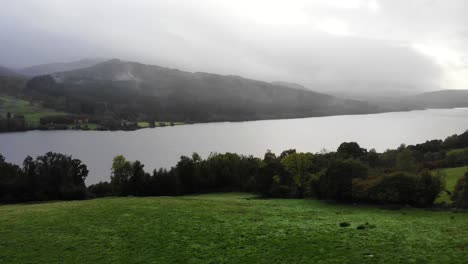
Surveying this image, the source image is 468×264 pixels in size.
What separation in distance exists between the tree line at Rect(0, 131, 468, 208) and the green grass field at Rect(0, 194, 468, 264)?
19.4 ft

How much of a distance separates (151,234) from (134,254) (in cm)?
314

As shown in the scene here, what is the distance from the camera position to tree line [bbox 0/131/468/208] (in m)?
34.8

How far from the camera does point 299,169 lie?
6019cm

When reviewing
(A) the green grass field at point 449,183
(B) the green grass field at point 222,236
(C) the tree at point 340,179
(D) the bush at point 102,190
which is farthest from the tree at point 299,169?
(D) the bush at point 102,190

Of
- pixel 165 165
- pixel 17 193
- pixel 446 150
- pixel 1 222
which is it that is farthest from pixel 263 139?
pixel 1 222

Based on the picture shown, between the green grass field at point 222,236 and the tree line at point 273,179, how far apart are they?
5900 mm

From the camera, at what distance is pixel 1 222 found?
26141 millimetres

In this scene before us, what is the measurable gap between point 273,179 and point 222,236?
40.0 metres

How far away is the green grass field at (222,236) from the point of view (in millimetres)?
18078

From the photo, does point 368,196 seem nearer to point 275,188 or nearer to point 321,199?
point 321,199

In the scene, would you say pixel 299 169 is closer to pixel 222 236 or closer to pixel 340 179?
pixel 340 179

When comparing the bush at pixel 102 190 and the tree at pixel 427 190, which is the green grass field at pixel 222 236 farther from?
the bush at pixel 102 190

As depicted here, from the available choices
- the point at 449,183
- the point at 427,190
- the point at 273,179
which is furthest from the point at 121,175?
the point at 449,183

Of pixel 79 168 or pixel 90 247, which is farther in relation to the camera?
pixel 79 168
